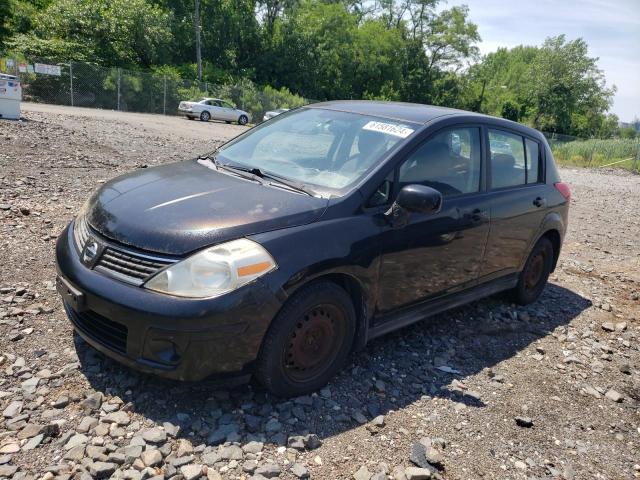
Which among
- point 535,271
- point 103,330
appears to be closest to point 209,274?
point 103,330

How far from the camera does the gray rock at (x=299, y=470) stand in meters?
2.61

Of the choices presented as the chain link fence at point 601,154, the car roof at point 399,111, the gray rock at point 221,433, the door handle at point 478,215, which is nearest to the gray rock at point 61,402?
the gray rock at point 221,433

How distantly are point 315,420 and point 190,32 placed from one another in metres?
44.2

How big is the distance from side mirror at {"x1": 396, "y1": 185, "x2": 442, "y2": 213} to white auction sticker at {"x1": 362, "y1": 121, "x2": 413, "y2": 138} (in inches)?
21.8

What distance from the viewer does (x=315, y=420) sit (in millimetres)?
3062

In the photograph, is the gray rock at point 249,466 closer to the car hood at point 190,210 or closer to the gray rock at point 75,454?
the gray rock at point 75,454

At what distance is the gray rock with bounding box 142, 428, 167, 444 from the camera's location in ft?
8.86

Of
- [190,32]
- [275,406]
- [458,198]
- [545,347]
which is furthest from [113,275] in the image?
[190,32]

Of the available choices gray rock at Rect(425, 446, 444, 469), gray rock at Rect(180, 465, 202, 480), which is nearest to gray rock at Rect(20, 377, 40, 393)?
gray rock at Rect(180, 465, 202, 480)

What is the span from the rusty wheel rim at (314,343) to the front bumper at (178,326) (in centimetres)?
28

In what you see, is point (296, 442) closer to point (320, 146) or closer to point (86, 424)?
point (86, 424)

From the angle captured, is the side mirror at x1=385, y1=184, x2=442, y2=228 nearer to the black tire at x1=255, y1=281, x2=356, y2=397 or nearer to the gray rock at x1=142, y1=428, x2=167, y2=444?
the black tire at x1=255, y1=281, x2=356, y2=397

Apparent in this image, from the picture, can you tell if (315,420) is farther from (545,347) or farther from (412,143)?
(545,347)

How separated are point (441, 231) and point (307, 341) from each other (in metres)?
1.33
